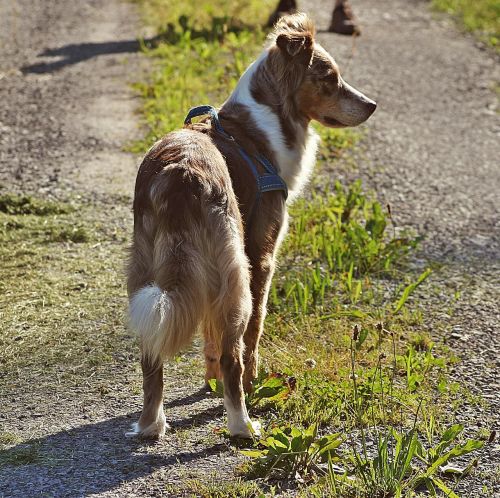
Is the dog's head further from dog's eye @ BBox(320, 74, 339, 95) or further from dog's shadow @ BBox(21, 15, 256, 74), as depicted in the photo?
dog's shadow @ BBox(21, 15, 256, 74)

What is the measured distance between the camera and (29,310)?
5418 millimetres

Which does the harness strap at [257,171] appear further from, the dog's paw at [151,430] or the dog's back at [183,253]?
the dog's paw at [151,430]

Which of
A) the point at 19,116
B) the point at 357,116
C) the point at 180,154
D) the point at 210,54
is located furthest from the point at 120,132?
the point at 180,154

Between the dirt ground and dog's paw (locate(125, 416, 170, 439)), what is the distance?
0.04 meters

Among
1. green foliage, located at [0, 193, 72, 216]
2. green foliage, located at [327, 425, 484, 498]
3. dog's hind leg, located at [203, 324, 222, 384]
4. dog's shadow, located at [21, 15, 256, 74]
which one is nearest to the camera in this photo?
green foliage, located at [327, 425, 484, 498]

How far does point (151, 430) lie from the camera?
13.6 feet

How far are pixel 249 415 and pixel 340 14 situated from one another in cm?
846

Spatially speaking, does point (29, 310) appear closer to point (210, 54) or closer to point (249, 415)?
point (249, 415)

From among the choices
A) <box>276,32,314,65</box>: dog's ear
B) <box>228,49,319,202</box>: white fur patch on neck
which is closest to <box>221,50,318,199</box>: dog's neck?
<box>228,49,319,202</box>: white fur patch on neck

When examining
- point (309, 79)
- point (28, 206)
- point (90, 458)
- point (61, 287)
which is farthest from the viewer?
point (28, 206)

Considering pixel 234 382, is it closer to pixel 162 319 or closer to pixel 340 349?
pixel 162 319

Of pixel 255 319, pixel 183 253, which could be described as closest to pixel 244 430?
pixel 255 319

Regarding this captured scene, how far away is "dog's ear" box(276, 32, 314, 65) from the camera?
4898mm

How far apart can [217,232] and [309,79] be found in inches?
55.0
